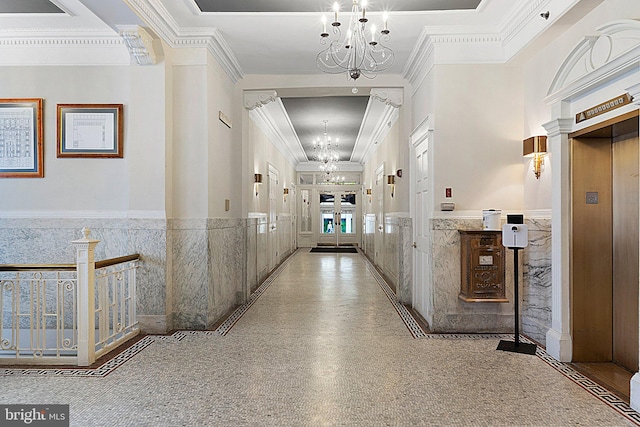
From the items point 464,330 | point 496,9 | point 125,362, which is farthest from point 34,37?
point 464,330

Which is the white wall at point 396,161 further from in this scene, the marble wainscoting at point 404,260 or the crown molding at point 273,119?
the crown molding at point 273,119

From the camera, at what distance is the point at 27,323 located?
16.0 feet

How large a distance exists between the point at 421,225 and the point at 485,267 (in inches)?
45.4

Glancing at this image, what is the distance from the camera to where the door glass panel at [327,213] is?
16.5 metres

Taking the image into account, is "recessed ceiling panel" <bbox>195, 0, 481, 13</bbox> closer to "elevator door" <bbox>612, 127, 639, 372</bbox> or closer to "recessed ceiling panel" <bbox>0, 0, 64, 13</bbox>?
"recessed ceiling panel" <bbox>0, 0, 64, 13</bbox>

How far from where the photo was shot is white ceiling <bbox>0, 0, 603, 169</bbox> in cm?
419

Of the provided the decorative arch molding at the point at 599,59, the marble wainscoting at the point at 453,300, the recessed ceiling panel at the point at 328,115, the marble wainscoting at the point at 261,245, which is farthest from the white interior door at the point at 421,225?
the marble wainscoting at the point at 261,245

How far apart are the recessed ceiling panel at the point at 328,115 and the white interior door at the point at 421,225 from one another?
242 cm

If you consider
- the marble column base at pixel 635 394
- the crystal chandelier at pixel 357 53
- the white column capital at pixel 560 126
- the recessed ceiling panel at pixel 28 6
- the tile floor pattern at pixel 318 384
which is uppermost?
the recessed ceiling panel at pixel 28 6

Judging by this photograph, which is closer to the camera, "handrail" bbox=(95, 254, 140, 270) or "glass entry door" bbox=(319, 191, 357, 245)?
"handrail" bbox=(95, 254, 140, 270)

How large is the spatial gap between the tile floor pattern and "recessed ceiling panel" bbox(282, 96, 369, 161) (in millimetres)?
4369

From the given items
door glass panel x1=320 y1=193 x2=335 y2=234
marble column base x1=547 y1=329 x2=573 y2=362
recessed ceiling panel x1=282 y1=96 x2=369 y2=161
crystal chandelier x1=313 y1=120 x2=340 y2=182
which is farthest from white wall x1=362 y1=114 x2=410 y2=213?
door glass panel x1=320 y1=193 x2=335 y2=234

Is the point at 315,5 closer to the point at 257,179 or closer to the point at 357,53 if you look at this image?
the point at 357,53

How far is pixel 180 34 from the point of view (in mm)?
4879
